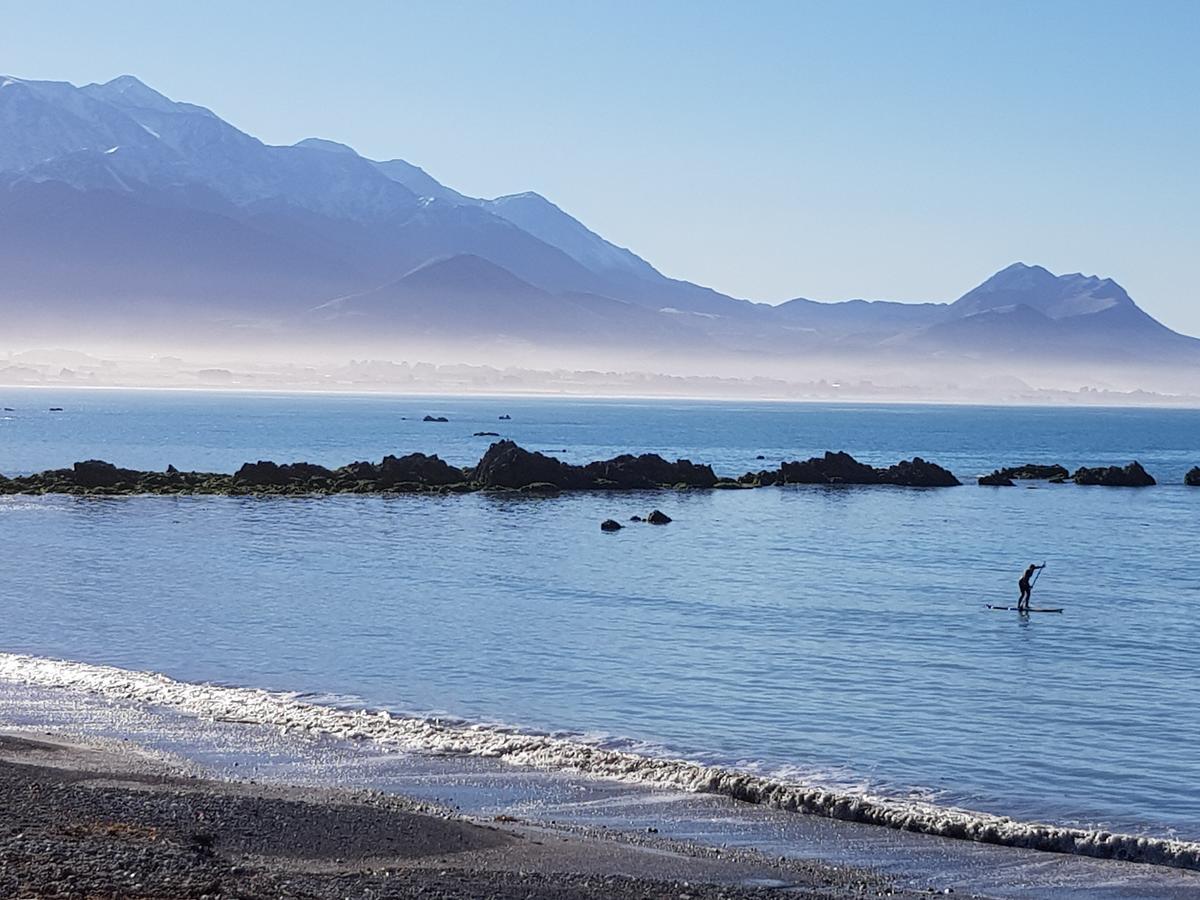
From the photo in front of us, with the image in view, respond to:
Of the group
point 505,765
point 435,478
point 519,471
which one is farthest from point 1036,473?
point 505,765

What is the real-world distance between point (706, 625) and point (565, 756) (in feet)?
51.5

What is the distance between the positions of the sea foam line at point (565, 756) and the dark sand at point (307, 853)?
2.85 m

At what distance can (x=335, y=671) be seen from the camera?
31.8 metres

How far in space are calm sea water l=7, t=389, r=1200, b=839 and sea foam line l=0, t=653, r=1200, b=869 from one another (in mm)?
Answer: 1001

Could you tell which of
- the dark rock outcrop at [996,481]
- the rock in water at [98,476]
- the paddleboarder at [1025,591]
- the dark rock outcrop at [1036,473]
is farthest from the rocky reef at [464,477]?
the paddleboarder at [1025,591]

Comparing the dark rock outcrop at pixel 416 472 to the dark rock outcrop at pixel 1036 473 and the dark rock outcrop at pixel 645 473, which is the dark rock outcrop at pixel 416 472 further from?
the dark rock outcrop at pixel 1036 473

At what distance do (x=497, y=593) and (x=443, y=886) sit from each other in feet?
98.9

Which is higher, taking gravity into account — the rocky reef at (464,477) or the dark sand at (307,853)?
the rocky reef at (464,477)

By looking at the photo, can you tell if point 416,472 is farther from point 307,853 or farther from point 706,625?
point 307,853

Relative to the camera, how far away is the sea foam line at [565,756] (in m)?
20.0

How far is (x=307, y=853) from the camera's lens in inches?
692

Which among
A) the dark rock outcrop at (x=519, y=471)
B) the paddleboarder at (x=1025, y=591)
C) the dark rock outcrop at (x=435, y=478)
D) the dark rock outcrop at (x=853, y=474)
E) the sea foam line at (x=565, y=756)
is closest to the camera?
the sea foam line at (x=565, y=756)

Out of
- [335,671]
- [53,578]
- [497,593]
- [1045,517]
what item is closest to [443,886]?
[335,671]

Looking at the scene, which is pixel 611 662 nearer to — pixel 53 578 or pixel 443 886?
pixel 443 886
